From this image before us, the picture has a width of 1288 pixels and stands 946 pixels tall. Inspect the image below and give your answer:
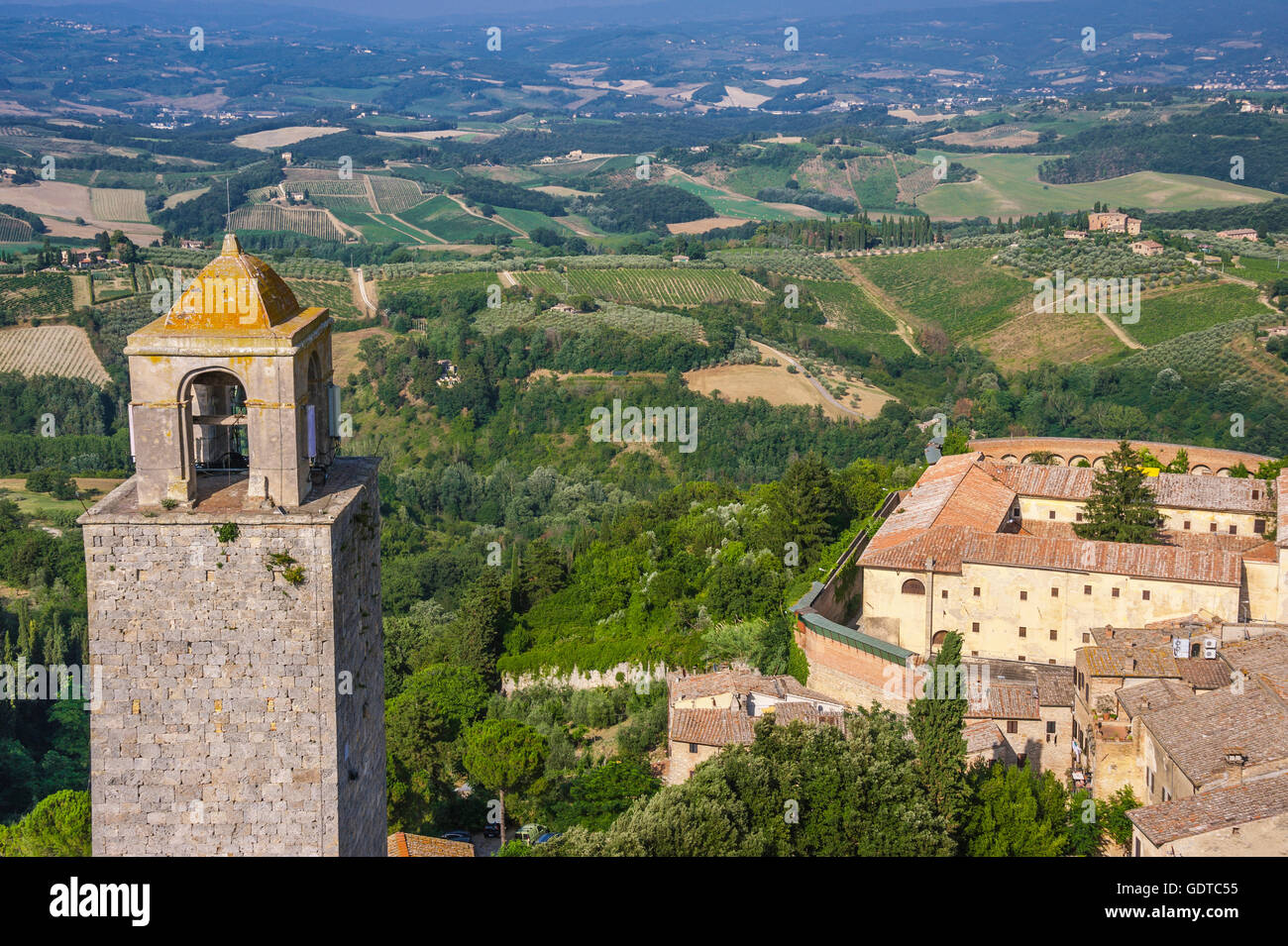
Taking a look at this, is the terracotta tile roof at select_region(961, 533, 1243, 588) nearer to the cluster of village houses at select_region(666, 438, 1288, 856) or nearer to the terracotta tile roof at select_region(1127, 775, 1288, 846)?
the cluster of village houses at select_region(666, 438, 1288, 856)

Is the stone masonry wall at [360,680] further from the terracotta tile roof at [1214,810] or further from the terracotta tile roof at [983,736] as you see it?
the terracotta tile roof at [983,736]

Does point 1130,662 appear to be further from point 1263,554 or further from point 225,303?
point 225,303

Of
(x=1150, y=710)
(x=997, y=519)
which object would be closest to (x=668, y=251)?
(x=997, y=519)

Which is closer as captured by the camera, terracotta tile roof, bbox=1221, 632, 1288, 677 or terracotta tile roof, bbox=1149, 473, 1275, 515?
terracotta tile roof, bbox=1221, 632, 1288, 677

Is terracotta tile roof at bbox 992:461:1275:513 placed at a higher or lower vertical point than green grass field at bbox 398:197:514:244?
lower

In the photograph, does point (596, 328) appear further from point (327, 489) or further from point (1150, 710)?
point (327, 489)

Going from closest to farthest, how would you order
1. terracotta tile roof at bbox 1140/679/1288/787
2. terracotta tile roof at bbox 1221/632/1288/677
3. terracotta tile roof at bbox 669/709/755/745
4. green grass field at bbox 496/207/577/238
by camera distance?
terracotta tile roof at bbox 1140/679/1288/787 < terracotta tile roof at bbox 1221/632/1288/677 < terracotta tile roof at bbox 669/709/755/745 < green grass field at bbox 496/207/577/238

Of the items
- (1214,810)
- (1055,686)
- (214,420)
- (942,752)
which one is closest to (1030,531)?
(1055,686)

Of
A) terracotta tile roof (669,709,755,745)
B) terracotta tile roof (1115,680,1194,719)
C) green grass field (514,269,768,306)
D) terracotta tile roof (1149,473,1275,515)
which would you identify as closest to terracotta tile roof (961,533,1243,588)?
terracotta tile roof (1115,680,1194,719)
